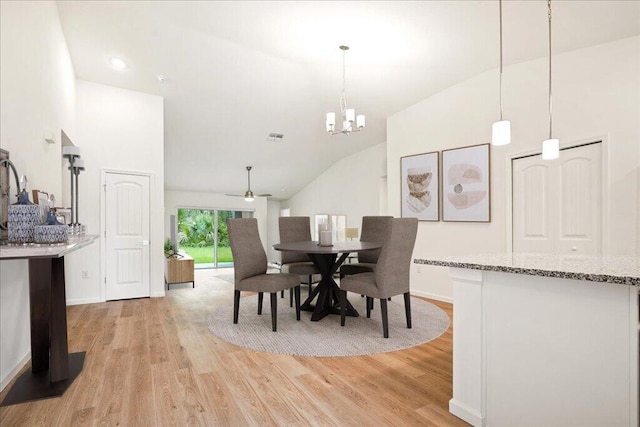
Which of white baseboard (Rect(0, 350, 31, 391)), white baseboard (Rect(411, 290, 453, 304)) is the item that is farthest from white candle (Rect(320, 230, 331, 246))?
white baseboard (Rect(0, 350, 31, 391))

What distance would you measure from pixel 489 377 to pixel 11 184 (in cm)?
315

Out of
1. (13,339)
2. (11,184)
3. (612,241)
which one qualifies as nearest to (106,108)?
(11,184)

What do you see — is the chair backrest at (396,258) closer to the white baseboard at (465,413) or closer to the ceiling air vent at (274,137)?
the white baseboard at (465,413)

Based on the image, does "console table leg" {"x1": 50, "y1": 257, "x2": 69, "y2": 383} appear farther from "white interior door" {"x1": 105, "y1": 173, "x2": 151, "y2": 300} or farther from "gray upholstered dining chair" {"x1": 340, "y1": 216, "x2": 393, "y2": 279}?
"gray upholstered dining chair" {"x1": 340, "y1": 216, "x2": 393, "y2": 279}

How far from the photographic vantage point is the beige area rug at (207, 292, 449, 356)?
9.19ft

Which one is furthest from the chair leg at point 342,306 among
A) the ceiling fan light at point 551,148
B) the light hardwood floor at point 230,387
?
the ceiling fan light at point 551,148

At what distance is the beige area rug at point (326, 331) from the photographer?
110 inches

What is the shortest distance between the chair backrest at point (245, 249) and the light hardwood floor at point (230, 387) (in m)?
0.70

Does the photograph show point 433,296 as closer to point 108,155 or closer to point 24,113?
point 24,113

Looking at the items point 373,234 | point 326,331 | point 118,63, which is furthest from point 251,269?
point 118,63

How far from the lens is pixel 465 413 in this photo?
1.75m

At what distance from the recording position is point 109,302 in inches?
175

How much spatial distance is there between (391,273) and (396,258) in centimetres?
15

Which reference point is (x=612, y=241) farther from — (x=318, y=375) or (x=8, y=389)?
(x=8, y=389)
